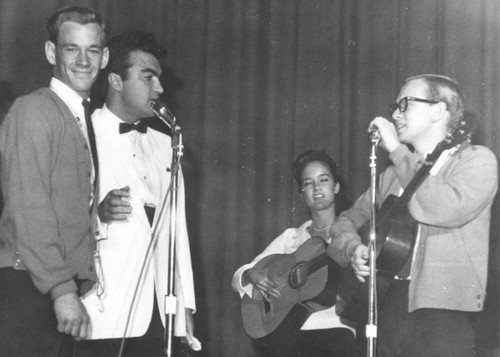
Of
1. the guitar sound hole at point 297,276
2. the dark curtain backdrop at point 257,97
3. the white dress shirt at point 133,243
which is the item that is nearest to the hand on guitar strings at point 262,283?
the guitar sound hole at point 297,276

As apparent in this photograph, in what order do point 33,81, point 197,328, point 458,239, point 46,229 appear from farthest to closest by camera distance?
point 197,328 → point 33,81 → point 458,239 → point 46,229

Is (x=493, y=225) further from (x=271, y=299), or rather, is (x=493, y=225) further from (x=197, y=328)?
(x=197, y=328)

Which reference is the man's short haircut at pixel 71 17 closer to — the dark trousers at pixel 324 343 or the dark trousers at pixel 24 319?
the dark trousers at pixel 24 319

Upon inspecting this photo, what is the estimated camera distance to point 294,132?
4.69m

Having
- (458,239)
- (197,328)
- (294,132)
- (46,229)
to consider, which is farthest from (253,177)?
(46,229)

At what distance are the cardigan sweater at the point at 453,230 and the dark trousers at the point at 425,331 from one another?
5 cm

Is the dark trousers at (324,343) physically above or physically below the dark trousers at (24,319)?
Answer: below

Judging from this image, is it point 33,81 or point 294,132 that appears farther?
point 294,132

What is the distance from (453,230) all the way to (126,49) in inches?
71.6

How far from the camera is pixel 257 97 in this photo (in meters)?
4.75

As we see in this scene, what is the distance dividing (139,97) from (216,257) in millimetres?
1494

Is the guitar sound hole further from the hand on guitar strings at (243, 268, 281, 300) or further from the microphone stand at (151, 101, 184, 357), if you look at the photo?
the microphone stand at (151, 101, 184, 357)

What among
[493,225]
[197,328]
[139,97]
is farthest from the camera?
[197,328]

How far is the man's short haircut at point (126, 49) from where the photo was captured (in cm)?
355
